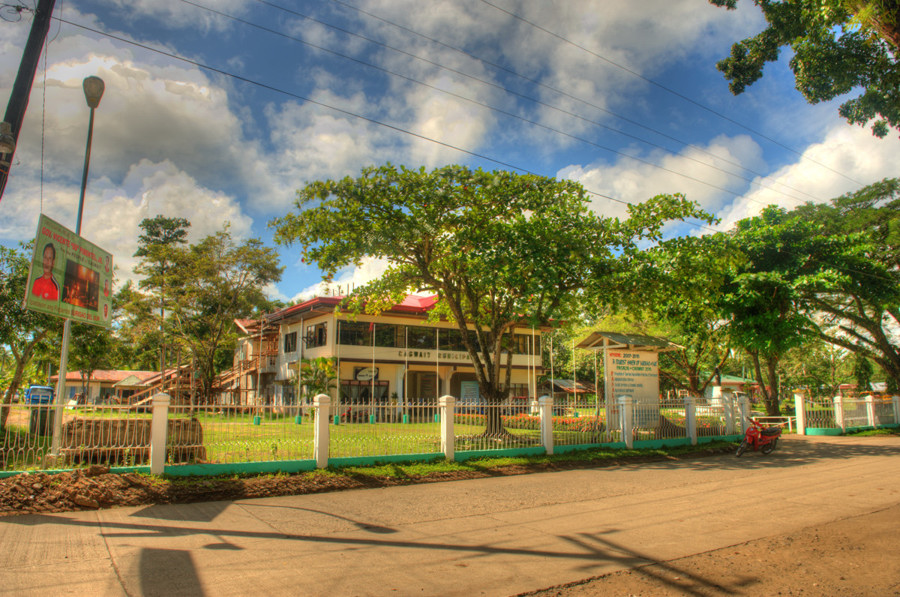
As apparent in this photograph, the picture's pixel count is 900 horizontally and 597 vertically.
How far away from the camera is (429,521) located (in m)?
7.05

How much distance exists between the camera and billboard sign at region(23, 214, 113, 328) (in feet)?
27.0

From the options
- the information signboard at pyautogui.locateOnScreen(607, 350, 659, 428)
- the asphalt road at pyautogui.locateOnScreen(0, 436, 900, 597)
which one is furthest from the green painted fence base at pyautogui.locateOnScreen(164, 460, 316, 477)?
the information signboard at pyautogui.locateOnScreen(607, 350, 659, 428)

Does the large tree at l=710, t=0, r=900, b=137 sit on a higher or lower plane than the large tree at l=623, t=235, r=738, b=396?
higher

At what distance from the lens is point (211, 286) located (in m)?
32.2

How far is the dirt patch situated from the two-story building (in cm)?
2265

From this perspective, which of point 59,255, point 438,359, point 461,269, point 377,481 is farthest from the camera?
point 438,359

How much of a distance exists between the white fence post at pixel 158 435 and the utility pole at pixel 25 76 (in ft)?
12.0

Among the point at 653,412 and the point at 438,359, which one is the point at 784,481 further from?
the point at 438,359

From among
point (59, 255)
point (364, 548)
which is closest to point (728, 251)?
point (364, 548)

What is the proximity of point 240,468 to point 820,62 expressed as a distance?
44.7ft

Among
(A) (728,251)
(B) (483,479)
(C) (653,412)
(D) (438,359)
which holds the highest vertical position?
(A) (728,251)

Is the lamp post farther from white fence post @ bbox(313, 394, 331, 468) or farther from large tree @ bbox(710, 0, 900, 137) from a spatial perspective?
large tree @ bbox(710, 0, 900, 137)

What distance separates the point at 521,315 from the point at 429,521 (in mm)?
9380

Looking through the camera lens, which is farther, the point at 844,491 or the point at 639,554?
the point at 844,491
